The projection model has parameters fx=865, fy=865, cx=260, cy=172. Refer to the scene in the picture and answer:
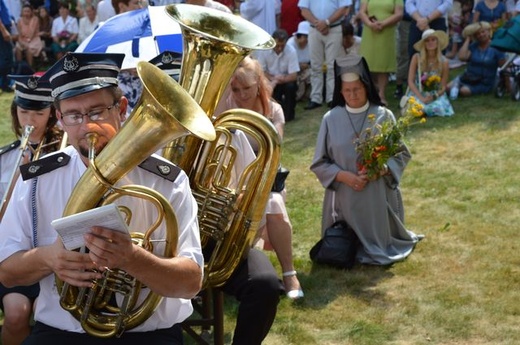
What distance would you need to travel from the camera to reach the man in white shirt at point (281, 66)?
11367mm

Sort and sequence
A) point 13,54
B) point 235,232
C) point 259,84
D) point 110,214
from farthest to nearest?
point 13,54 → point 259,84 → point 235,232 → point 110,214

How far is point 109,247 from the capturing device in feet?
9.23

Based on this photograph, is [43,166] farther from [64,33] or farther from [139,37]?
[64,33]

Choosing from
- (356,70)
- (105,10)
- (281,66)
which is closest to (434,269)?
(356,70)

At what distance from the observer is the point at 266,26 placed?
12820mm

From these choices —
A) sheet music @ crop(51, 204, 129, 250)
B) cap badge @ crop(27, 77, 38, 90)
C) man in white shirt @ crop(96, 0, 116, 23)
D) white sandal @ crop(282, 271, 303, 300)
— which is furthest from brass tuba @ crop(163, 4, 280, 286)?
man in white shirt @ crop(96, 0, 116, 23)

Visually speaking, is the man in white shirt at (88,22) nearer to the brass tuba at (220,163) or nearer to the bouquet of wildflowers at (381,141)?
the bouquet of wildflowers at (381,141)

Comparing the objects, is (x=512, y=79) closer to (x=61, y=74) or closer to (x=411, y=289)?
(x=411, y=289)

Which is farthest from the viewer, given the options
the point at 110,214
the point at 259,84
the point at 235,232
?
the point at 259,84

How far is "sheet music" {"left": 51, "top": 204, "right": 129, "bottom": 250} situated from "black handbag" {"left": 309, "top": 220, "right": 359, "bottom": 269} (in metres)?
3.39

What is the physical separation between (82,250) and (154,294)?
0.31 m

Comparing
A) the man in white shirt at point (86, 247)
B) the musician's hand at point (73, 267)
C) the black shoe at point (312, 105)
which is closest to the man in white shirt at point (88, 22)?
the black shoe at point (312, 105)

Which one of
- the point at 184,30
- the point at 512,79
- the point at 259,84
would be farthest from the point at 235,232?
the point at 512,79

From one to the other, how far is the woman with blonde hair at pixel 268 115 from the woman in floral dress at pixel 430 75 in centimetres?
535
